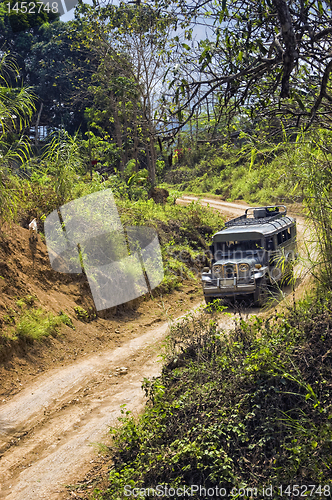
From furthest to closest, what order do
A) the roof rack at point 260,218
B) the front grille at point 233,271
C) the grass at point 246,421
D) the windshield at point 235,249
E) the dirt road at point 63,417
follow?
the roof rack at point 260,218, the windshield at point 235,249, the front grille at point 233,271, the dirt road at point 63,417, the grass at point 246,421

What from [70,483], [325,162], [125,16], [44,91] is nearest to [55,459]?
[70,483]

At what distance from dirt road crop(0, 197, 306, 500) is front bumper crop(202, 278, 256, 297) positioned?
7.03 ft

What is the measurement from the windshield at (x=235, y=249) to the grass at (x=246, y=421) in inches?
209

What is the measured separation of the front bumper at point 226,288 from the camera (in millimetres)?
9766

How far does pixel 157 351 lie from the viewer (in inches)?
332

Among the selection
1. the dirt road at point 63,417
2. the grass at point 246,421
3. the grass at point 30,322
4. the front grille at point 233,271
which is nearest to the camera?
the grass at point 246,421

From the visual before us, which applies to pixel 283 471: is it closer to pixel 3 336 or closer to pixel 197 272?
pixel 3 336

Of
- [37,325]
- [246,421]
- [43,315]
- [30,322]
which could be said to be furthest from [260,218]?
[246,421]

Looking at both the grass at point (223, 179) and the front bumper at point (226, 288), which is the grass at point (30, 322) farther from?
the grass at point (223, 179)

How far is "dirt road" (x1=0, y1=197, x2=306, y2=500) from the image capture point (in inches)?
185

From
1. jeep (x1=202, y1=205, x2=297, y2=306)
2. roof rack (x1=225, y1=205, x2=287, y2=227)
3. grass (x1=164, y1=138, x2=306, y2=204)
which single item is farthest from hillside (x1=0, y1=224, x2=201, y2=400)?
grass (x1=164, y1=138, x2=306, y2=204)

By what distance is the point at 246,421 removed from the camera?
165 inches

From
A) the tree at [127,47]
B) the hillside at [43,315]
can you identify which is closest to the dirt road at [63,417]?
the hillside at [43,315]

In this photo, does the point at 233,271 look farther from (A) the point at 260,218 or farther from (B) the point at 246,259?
(A) the point at 260,218
